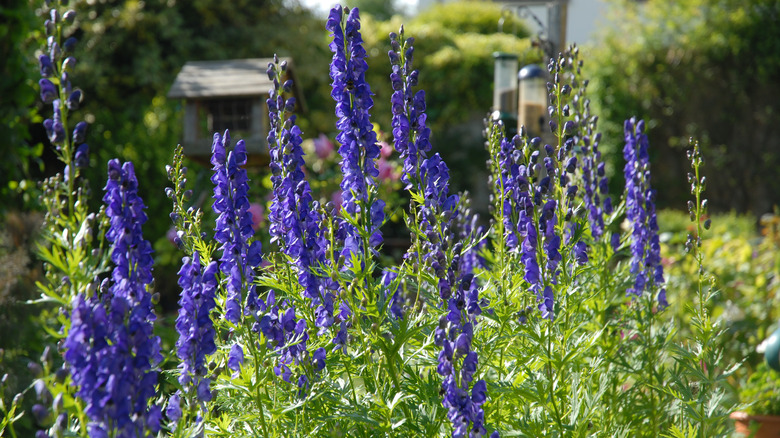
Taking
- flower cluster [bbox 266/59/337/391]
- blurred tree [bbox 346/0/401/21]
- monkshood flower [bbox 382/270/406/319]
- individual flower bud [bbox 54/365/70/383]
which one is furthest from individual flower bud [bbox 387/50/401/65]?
blurred tree [bbox 346/0/401/21]

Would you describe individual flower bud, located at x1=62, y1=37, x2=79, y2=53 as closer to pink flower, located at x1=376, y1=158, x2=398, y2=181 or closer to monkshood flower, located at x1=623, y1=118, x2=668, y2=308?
monkshood flower, located at x1=623, y1=118, x2=668, y2=308

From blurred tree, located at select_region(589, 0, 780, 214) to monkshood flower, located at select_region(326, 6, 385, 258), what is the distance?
10.8 m

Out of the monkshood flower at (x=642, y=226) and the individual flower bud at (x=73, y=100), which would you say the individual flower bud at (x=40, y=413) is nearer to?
the individual flower bud at (x=73, y=100)

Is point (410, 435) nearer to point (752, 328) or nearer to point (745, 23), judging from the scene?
point (752, 328)

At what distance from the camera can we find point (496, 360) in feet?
9.27

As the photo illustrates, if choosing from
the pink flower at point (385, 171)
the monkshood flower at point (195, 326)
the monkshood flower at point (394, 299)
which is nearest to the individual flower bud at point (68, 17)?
the monkshood flower at point (195, 326)

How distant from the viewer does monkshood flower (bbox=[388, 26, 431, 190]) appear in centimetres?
247

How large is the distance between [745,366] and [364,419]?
14.1 ft

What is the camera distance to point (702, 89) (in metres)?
13.5

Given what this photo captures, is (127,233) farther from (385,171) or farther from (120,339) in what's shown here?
(385,171)

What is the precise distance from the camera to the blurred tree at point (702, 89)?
1288 centimetres

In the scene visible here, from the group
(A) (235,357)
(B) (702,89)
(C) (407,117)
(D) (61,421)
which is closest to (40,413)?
(D) (61,421)

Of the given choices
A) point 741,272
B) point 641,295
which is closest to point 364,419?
point 641,295

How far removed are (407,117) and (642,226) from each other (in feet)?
5.02
